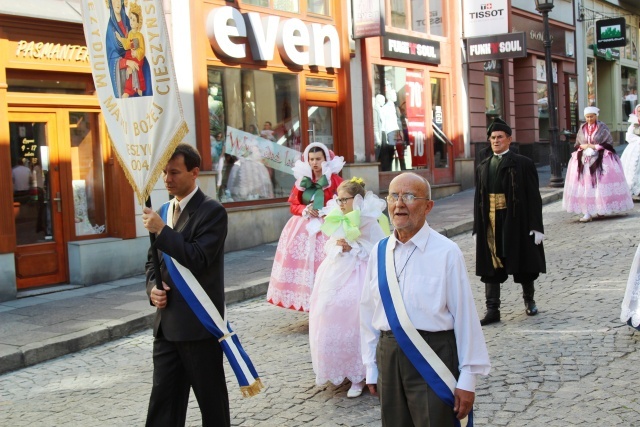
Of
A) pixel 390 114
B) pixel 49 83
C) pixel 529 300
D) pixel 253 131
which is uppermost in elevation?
pixel 49 83

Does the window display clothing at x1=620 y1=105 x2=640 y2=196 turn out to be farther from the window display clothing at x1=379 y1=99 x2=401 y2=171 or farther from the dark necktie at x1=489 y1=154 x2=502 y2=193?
the dark necktie at x1=489 y1=154 x2=502 y2=193

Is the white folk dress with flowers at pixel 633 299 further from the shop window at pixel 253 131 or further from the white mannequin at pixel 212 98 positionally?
the white mannequin at pixel 212 98

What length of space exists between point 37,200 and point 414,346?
888 cm

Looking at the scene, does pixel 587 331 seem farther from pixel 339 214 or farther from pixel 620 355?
pixel 339 214

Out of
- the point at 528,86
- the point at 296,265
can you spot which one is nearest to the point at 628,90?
the point at 528,86

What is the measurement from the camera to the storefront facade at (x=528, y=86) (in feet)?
73.5

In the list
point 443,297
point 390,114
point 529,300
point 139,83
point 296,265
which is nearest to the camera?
point 443,297

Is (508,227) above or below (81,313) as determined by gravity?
above

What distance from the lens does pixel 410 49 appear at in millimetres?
19062

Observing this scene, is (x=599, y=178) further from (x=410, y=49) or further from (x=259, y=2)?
(x=259, y=2)

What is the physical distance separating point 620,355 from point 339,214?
248cm

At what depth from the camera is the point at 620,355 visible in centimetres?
642

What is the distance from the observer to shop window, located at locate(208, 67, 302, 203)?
46.1ft

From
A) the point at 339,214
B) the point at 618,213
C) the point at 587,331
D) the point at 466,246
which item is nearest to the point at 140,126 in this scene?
the point at 339,214
